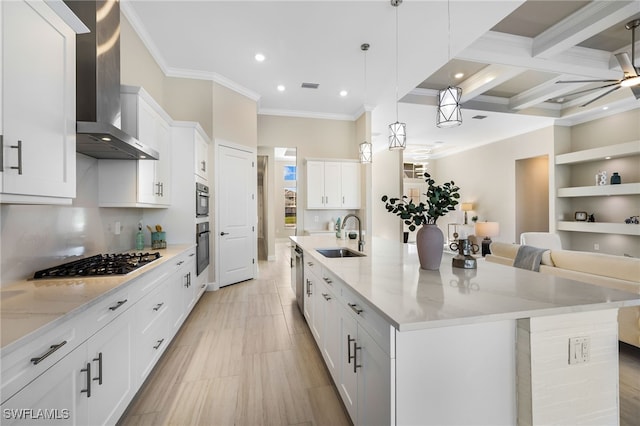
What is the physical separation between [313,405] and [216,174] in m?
3.57

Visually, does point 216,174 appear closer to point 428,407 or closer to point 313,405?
point 313,405

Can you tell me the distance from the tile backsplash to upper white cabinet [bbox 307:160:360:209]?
11.6ft

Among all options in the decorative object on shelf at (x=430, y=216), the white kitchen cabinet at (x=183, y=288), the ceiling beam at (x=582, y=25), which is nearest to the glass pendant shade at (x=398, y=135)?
the decorative object on shelf at (x=430, y=216)

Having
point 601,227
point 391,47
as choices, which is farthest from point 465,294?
point 601,227

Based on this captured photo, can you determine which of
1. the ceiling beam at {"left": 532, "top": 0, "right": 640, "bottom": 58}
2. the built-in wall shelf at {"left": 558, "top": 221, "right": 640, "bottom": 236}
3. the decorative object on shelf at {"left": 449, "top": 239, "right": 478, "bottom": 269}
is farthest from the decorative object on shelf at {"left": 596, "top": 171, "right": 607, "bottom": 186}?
the decorative object on shelf at {"left": 449, "top": 239, "right": 478, "bottom": 269}

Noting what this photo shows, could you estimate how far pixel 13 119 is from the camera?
1.20m

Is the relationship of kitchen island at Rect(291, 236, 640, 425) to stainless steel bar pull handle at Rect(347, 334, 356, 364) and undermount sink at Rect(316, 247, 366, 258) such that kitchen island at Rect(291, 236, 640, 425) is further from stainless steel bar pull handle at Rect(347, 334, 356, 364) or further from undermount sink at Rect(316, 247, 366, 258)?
undermount sink at Rect(316, 247, 366, 258)

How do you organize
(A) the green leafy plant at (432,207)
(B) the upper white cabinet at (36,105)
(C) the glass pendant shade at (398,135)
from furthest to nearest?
(C) the glass pendant shade at (398,135) → (A) the green leafy plant at (432,207) → (B) the upper white cabinet at (36,105)

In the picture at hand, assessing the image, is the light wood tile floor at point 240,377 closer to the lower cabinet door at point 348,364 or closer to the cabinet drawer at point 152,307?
the lower cabinet door at point 348,364

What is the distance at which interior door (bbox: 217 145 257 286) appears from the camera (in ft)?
14.7

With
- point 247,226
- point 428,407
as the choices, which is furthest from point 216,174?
point 428,407

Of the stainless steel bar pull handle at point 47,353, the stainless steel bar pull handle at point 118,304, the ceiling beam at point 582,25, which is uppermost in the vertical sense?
the ceiling beam at point 582,25

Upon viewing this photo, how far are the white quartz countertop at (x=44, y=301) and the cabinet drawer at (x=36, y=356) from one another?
44 millimetres

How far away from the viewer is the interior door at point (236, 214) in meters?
4.47
